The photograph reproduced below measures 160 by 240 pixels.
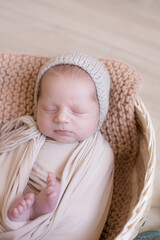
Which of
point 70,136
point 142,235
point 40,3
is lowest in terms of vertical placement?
point 142,235

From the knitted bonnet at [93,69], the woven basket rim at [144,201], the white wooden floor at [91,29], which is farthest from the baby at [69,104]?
the white wooden floor at [91,29]

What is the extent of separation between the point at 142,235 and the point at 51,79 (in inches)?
27.8

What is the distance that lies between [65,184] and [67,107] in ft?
0.84

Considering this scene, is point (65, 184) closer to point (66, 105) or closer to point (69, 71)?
point (66, 105)

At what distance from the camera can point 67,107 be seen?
97 cm

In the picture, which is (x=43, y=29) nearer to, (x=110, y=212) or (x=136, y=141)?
(x=136, y=141)

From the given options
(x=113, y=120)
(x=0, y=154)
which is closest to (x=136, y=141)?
(x=113, y=120)

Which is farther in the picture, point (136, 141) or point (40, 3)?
point (40, 3)

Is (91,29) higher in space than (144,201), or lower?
higher

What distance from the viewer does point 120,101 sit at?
1.09 m

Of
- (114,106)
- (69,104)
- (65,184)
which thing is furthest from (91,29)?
(65,184)

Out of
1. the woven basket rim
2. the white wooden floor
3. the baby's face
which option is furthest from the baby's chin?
the white wooden floor

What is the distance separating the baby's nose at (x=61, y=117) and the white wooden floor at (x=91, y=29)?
71 cm

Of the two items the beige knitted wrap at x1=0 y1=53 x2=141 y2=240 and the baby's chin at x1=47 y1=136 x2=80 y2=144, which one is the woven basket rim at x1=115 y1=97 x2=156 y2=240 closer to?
the beige knitted wrap at x1=0 y1=53 x2=141 y2=240
